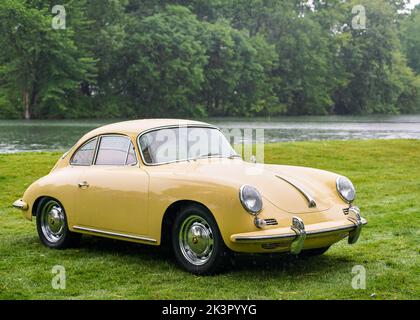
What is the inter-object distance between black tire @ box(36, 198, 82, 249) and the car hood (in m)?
1.87

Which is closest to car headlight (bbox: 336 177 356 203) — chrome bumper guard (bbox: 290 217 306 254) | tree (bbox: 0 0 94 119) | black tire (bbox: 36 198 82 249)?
chrome bumper guard (bbox: 290 217 306 254)

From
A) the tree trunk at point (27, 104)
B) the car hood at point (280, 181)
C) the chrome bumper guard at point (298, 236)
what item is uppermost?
the car hood at point (280, 181)

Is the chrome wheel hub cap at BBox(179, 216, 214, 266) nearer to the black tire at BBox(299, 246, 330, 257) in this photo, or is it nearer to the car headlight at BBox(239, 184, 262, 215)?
the car headlight at BBox(239, 184, 262, 215)

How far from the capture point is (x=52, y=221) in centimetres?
867

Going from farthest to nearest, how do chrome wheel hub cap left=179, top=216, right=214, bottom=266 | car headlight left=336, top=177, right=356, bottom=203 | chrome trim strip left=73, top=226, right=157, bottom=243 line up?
car headlight left=336, top=177, right=356, bottom=203
chrome trim strip left=73, top=226, right=157, bottom=243
chrome wheel hub cap left=179, top=216, right=214, bottom=266

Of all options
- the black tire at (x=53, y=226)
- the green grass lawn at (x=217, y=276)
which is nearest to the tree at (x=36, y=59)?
the green grass lawn at (x=217, y=276)

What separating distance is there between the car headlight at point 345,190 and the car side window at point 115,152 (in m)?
2.28

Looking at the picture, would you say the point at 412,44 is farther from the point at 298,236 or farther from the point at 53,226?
the point at 298,236

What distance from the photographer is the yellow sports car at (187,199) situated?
6.80m

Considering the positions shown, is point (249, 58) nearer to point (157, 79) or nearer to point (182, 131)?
point (157, 79)

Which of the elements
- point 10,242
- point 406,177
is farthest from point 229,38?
point 10,242

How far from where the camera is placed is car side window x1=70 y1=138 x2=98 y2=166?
8539mm

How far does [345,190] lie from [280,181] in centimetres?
85

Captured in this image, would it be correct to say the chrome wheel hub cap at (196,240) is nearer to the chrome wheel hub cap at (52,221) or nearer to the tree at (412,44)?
the chrome wheel hub cap at (52,221)
